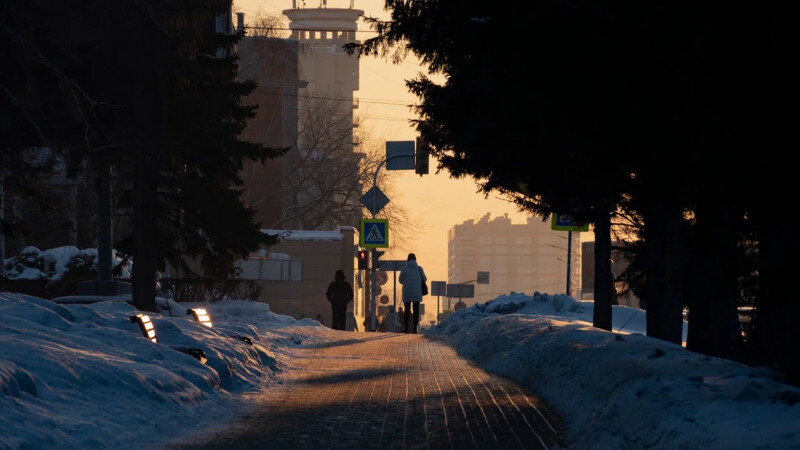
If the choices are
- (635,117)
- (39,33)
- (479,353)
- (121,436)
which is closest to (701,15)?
(635,117)

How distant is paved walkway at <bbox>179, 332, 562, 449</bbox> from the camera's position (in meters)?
8.34

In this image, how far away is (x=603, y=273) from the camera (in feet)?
62.5

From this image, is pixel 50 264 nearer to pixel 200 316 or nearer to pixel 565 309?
pixel 565 309

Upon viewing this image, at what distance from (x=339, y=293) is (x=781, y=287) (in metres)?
21.8

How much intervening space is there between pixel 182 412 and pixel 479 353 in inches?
354

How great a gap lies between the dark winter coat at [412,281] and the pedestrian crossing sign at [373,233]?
6.91 m

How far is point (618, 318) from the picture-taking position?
26938 mm

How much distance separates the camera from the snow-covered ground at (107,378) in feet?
25.3

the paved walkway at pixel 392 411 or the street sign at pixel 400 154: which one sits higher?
the street sign at pixel 400 154

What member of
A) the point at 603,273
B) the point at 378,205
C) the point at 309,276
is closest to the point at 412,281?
the point at 603,273

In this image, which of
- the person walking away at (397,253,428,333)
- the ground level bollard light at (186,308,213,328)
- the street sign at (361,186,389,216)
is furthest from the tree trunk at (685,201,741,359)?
the street sign at (361,186,389,216)

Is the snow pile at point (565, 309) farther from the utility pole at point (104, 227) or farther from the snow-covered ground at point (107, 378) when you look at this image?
the snow-covered ground at point (107, 378)

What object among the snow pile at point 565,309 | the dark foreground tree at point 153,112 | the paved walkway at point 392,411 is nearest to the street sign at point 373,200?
the snow pile at point 565,309

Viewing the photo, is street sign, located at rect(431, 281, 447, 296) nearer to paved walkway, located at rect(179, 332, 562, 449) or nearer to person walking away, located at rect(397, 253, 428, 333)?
person walking away, located at rect(397, 253, 428, 333)
